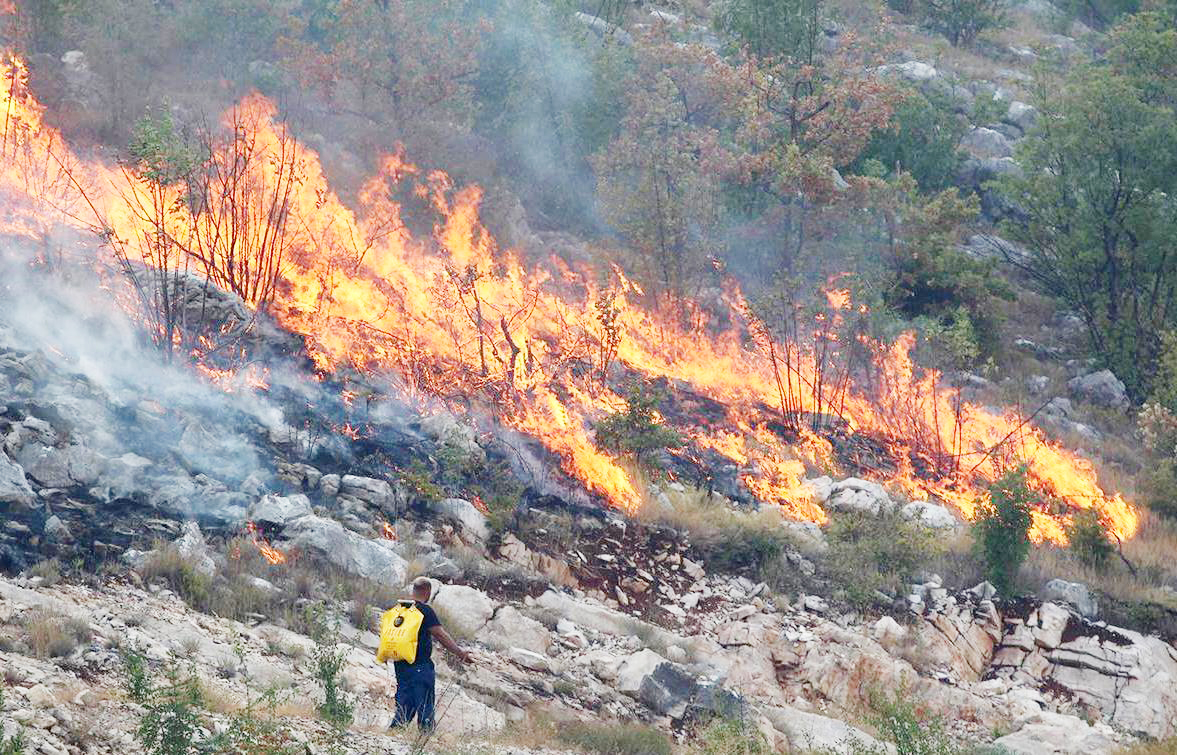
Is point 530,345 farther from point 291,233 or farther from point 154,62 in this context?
point 154,62

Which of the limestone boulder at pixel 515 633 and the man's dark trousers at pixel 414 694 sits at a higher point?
the man's dark trousers at pixel 414 694

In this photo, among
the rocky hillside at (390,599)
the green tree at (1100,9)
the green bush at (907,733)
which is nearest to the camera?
the rocky hillside at (390,599)

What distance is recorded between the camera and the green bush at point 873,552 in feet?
47.9

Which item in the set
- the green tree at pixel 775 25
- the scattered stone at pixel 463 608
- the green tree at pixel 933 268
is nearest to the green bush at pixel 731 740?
the scattered stone at pixel 463 608

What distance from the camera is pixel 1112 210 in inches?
959

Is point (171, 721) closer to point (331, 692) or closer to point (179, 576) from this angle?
point (331, 692)

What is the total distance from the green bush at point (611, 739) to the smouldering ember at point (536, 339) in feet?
18.2

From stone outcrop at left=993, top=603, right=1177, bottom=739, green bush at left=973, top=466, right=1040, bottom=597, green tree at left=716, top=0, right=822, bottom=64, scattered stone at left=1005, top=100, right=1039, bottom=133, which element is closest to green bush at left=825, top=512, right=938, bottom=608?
green bush at left=973, top=466, right=1040, bottom=597

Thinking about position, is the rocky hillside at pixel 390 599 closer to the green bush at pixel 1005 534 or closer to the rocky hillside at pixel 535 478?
the rocky hillside at pixel 535 478

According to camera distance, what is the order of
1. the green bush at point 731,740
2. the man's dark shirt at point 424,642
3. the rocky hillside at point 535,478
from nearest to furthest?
the man's dark shirt at point 424,642 → the green bush at point 731,740 → the rocky hillside at point 535,478

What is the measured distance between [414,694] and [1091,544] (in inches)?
427

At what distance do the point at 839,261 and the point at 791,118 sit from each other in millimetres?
3147

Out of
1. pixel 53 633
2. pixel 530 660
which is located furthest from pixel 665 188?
pixel 53 633

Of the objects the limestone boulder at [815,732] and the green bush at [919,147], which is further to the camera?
the green bush at [919,147]
